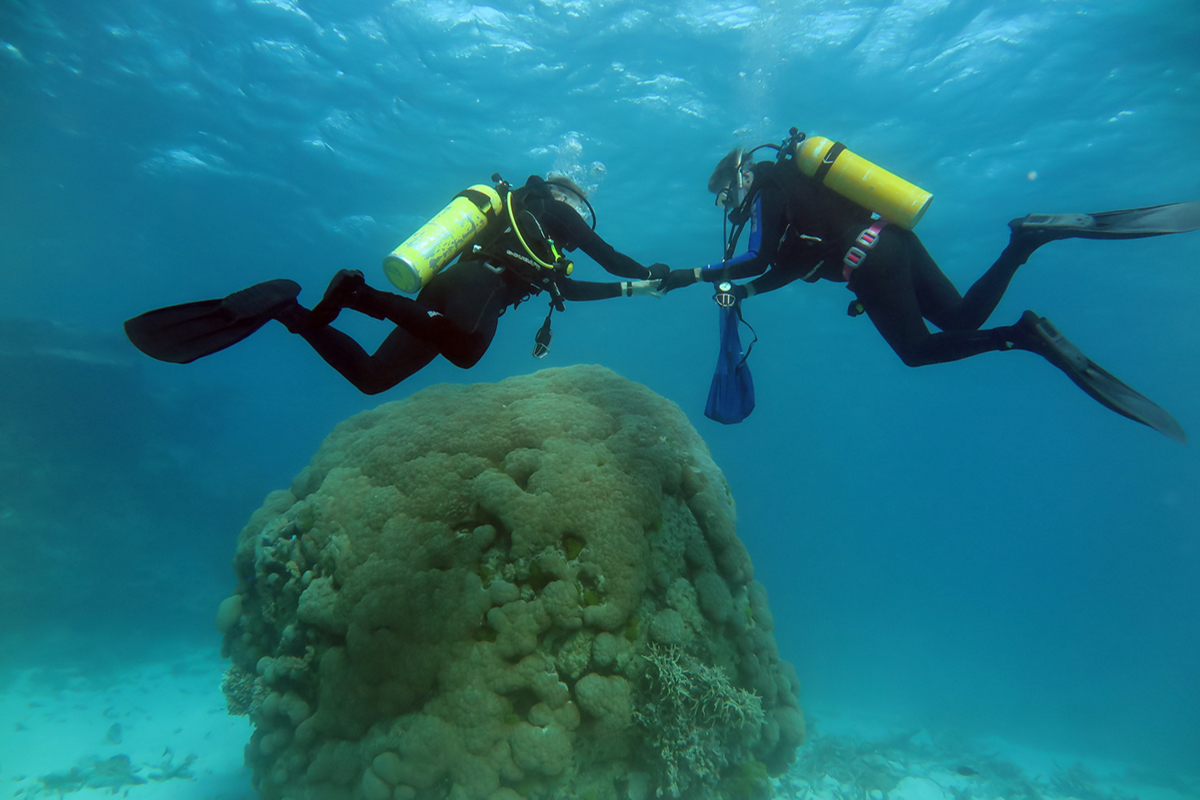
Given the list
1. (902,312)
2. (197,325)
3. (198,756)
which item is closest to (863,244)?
(902,312)

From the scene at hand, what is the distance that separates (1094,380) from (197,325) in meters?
6.60

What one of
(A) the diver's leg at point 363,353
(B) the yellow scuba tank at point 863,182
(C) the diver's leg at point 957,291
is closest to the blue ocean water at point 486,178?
(B) the yellow scuba tank at point 863,182

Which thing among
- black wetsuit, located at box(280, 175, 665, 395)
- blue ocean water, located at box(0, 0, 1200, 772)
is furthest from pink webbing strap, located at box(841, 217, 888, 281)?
blue ocean water, located at box(0, 0, 1200, 772)

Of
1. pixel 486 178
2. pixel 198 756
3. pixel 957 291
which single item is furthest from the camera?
pixel 486 178

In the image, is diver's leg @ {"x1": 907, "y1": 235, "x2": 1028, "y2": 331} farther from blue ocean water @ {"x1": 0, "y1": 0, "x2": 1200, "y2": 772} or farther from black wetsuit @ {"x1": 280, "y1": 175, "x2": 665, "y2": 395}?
blue ocean water @ {"x1": 0, "y1": 0, "x2": 1200, "y2": 772}

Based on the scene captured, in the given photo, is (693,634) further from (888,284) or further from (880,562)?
(880,562)

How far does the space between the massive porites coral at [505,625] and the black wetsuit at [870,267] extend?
2432mm

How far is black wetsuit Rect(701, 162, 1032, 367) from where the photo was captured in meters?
4.80

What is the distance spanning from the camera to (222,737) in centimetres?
1034

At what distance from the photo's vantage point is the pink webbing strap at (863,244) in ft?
16.4

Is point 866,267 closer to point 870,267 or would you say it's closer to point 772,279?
point 870,267

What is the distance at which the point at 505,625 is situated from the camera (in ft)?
12.4

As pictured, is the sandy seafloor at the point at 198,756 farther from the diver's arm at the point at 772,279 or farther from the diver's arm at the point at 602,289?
the diver's arm at the point at 772,279

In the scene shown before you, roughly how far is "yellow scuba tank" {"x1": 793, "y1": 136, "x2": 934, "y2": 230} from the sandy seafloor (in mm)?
10732
